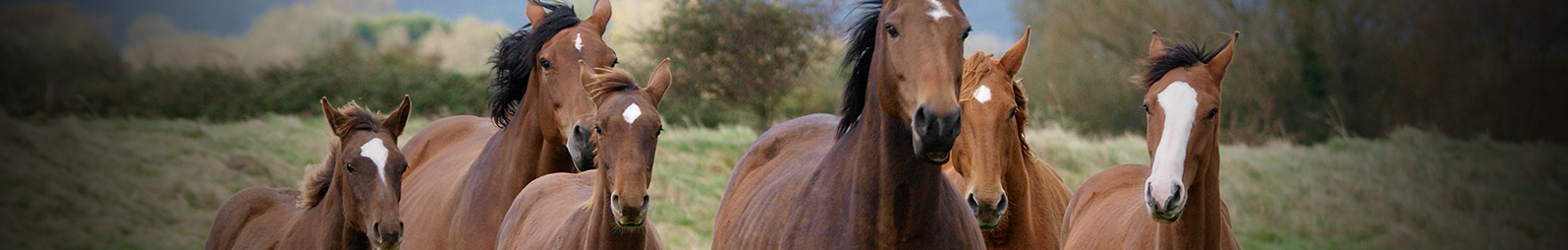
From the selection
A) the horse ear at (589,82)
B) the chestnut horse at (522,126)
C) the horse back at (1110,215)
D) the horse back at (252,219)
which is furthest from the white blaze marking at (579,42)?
the horse back at (1110,215)

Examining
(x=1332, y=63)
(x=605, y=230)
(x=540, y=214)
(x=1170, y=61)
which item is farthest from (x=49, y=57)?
(x=1332, y=63)

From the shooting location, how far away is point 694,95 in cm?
1485

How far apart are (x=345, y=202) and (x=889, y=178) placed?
2.63m

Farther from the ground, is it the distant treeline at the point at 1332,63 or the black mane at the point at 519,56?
the black mane at the point at 519,56

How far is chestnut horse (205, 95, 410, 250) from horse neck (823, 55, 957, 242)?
212cm

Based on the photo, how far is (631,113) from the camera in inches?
147

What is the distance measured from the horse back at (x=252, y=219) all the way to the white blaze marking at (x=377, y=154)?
131cm

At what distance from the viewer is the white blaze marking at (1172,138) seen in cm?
367

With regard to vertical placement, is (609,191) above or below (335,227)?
above

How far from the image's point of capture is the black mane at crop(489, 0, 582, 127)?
490 cm

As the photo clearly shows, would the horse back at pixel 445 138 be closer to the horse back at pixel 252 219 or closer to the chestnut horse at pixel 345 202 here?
the horse back at pixel 252 219

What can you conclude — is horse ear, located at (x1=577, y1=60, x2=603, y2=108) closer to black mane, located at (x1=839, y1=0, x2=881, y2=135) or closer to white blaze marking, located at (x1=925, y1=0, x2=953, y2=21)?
black mane, located at (x1=839, y1=0, x2=881, y2=135)

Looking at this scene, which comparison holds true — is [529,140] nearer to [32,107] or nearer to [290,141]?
[290,141]

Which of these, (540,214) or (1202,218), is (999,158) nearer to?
(1202,218)
